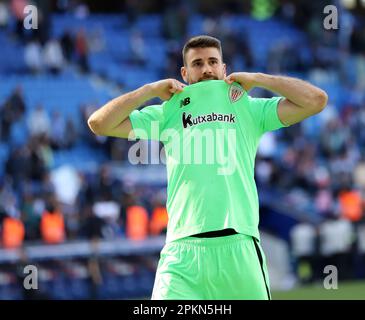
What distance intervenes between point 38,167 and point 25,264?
2.44m

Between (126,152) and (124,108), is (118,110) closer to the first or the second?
(124,108)

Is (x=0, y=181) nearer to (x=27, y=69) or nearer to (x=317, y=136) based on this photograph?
(x=27, y=69)

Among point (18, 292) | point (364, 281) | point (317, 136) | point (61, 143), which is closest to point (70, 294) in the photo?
point (18, 292)

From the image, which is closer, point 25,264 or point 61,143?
point 25,264

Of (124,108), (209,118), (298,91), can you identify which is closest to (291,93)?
(298,91)

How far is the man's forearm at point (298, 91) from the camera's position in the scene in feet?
19.7

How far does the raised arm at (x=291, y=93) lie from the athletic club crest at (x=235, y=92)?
0.03 meters

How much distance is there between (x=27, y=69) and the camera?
69.8 ft

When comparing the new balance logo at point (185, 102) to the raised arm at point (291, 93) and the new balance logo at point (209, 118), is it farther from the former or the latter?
the raised arm at point (291, 93)

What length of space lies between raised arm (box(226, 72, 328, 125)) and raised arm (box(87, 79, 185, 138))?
1.29ft

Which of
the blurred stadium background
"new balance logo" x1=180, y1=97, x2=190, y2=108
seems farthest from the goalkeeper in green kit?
the blurred stadium background

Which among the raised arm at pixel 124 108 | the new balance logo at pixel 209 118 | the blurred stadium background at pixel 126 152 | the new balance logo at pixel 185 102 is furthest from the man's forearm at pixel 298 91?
the blurred stadium background at pixel 126 152

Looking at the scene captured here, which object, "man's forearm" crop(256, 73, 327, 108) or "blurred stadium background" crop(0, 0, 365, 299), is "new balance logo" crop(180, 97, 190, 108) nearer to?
"man's forearm" crop(256, 73, 327, 108)

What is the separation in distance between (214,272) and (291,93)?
119cm
